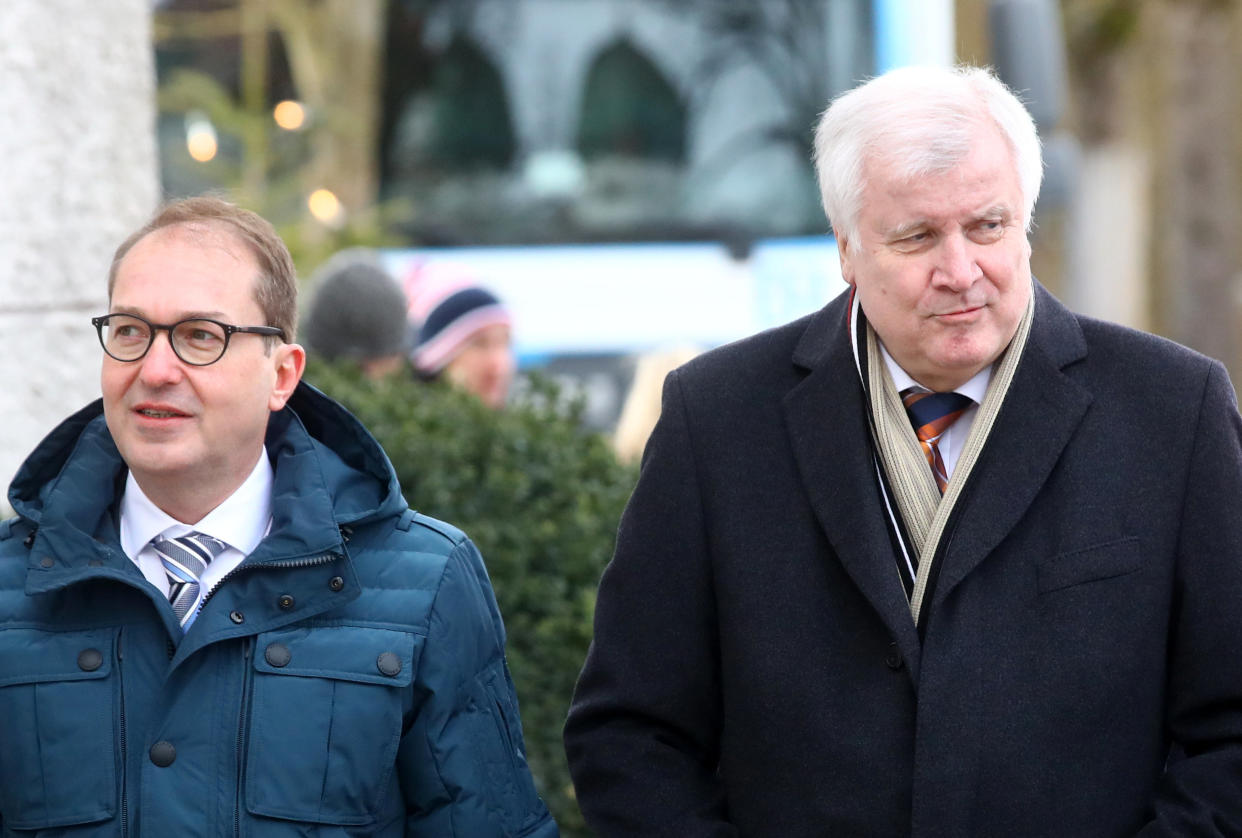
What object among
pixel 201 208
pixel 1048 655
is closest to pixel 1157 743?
pixel 1048 655

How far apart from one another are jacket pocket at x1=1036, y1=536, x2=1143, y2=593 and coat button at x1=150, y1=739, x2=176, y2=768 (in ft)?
4.27

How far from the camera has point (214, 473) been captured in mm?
2859

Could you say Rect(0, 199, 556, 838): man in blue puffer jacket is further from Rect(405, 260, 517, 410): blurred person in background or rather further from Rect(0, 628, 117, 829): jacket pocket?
Result: Rect(405, 260, 517, 410): blurred person in background

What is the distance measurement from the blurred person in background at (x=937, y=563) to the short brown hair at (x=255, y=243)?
Answer: 64 centimetres

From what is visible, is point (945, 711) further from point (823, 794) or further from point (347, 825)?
point (347, 825)

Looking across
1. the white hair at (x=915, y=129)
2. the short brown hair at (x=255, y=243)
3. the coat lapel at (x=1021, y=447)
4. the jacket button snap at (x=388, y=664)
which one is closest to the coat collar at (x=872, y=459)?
the coat lapel at (x=1021, y=447)

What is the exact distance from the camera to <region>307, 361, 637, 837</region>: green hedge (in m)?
4.45

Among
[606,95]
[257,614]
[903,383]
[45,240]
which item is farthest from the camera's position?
[606,95]

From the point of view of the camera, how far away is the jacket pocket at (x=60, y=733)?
271 cm

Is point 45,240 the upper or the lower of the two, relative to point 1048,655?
upper

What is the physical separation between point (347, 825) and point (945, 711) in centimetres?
90

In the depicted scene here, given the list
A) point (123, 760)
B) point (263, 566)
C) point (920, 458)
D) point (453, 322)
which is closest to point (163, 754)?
point (123, 760)

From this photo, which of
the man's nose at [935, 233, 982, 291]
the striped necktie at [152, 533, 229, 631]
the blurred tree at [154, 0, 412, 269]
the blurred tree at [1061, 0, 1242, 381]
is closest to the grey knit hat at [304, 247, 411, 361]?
the blurred tree at [154, 0, 412, 269]

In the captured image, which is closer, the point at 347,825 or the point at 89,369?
the point at 347,825
